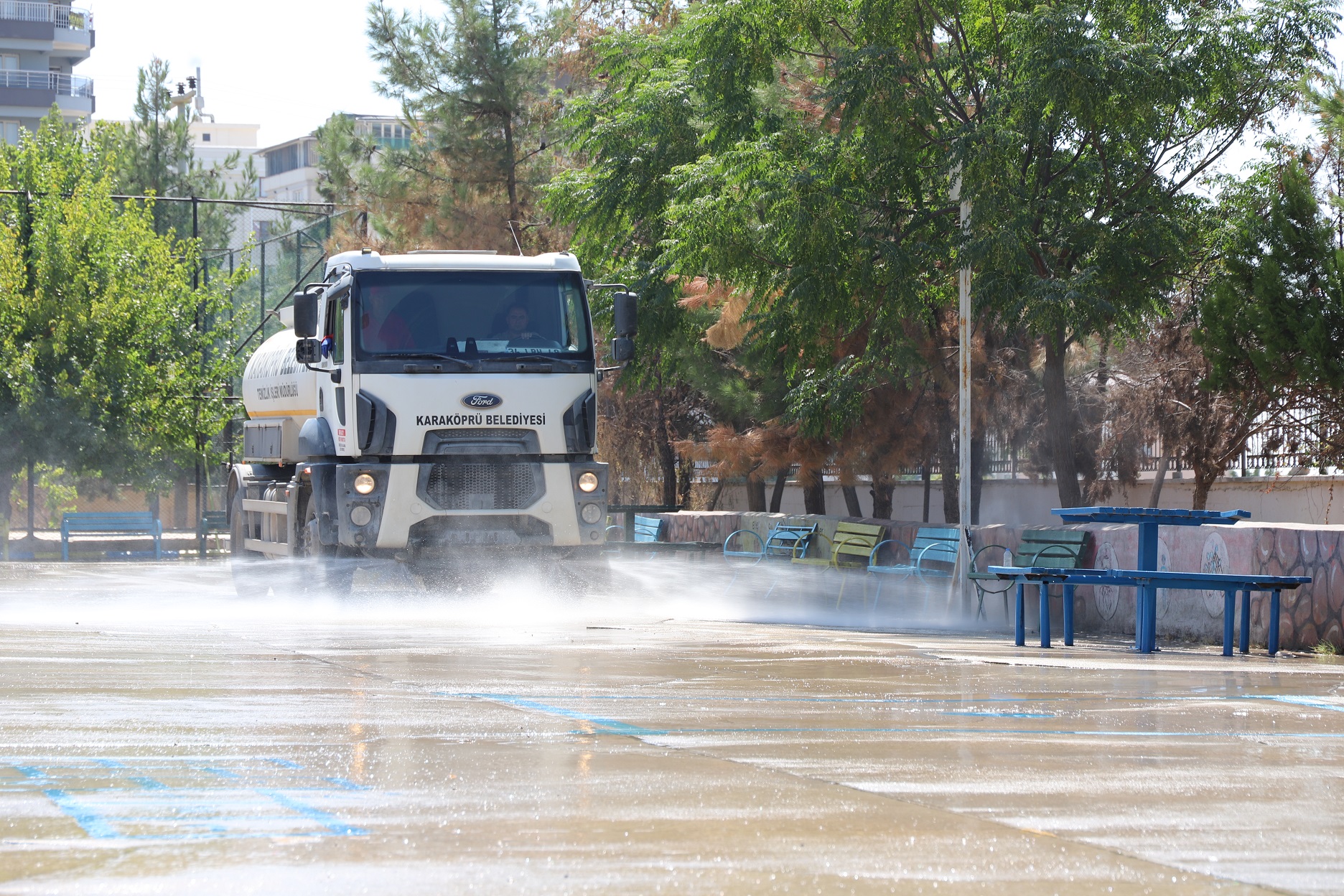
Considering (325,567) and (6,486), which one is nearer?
(325,567)

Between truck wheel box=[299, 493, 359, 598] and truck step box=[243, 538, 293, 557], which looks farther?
truck step box=[243, 538, 293, 557]

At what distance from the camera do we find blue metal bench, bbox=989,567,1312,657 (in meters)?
12.5

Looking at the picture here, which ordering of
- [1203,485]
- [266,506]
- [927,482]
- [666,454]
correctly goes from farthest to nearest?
[666,454] → [927,482] → [1203,485] → [266,506]

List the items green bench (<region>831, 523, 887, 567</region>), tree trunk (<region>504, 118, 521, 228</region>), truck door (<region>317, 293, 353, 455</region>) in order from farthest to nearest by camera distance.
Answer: tree trunk (<region>504, 118, 521, 228</region>)
green bench (<region>831, 523, 887, 567</region>)
truck door (<region>317, 293, 353, 455</region>)

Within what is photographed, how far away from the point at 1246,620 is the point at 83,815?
9.84 m

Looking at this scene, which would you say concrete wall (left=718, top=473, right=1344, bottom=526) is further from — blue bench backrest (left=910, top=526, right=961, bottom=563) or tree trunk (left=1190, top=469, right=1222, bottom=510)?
blue bench backrest (left=910, top=526, right=961, bottom=563)

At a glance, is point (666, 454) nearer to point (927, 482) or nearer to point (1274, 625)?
point (927, 482)

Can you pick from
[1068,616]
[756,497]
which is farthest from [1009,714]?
[756,497]

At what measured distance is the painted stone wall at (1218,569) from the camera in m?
12.9

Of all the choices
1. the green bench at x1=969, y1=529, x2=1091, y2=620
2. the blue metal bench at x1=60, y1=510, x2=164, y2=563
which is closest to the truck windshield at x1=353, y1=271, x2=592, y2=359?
the green bench at x1=969, y1=529, x2=1091, y2=620

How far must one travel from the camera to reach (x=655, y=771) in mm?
6340

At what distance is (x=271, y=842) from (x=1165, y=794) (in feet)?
10.6

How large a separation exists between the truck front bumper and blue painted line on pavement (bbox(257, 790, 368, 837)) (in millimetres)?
10096

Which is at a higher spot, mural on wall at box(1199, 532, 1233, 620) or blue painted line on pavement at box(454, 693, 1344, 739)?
mural on wall at box(1199, 532, 1233, 620)
